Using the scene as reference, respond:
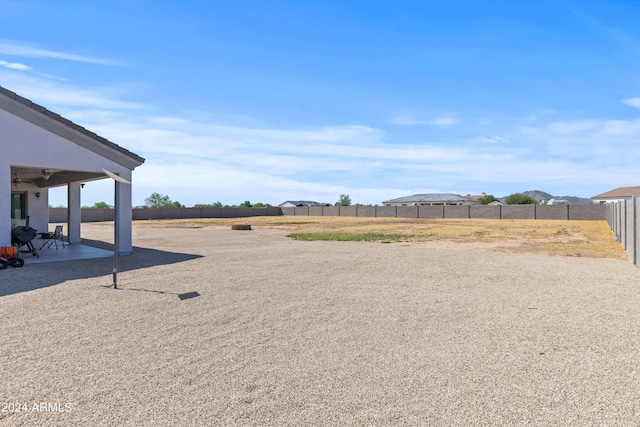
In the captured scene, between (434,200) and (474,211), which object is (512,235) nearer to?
(474,211)

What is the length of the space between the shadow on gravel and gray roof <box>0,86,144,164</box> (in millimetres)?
3245

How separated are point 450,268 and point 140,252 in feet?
32.9

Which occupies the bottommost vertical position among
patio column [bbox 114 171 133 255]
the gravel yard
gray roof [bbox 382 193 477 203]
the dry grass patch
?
the gravel yard

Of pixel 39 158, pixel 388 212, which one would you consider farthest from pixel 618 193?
pixel 39 158

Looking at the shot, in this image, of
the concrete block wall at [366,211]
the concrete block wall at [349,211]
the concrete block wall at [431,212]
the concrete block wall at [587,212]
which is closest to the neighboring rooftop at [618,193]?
the concrete block wall at [587,212]

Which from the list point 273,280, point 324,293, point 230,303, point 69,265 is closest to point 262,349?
point 230,303

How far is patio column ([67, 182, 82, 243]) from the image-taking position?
17.9 meters

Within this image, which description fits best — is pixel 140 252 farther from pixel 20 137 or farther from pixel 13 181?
pixel 13 181

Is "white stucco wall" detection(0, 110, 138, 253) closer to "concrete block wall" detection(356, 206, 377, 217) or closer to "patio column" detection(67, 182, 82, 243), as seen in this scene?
"patio column" detection(67, 182, 82, 243)

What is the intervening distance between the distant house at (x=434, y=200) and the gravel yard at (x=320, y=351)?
84.8m

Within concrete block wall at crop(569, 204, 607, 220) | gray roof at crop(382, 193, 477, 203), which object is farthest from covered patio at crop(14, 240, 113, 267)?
gray roof at crop(382, 193, 477, 203)

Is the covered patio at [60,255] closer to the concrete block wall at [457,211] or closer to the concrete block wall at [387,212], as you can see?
the concrete block wall at [387,212]

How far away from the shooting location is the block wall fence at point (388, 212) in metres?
46.2

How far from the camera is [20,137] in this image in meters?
11.5
